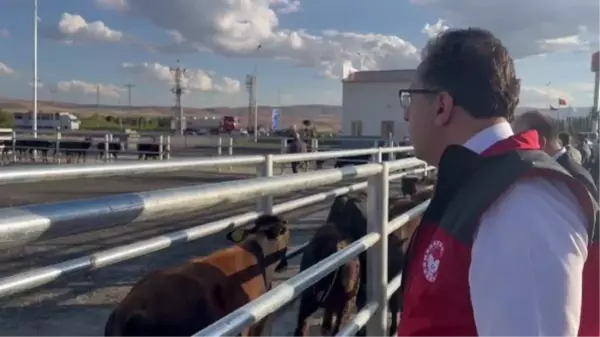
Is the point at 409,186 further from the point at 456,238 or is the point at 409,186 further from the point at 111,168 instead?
the point at 456,238

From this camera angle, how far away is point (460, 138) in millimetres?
1732

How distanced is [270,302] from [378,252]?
1407 mm

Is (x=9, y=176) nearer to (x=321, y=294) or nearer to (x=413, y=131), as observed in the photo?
(x=413, y=131)

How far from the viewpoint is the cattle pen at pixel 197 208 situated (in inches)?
45.1

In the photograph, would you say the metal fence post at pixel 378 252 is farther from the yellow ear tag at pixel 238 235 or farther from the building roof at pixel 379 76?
the building roof at pixel 379 76

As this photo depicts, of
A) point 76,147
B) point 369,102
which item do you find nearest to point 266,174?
point 76,147

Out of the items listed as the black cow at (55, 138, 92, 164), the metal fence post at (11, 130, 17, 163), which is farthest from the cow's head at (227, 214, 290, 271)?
the metal fence post at (11, 130, 17, 163)

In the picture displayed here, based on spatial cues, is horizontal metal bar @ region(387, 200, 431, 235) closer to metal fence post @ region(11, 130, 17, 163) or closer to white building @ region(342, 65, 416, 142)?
metal fence post @ region(11, 130, 17, 163)

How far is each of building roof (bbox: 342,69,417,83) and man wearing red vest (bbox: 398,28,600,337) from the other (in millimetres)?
47683

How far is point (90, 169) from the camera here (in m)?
1.98

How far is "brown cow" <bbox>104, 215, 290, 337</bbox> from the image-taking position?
3057 mm

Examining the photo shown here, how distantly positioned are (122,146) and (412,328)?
24.9 metres

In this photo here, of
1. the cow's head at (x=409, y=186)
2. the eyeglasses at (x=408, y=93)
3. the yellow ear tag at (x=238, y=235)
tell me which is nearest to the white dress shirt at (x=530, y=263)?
the eyeglasses at (x=408, y=93)

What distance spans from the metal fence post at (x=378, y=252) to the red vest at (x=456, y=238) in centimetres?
150
